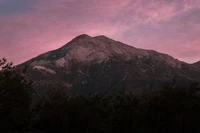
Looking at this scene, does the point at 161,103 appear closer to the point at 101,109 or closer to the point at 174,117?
the point at 174,117

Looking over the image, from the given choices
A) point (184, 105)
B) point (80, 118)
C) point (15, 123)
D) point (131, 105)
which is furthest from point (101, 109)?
point (15, 123)

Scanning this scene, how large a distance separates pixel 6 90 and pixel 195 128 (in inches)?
1028

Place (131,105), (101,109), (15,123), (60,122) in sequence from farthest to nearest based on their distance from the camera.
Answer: (101,109) → (131,105) → (60,122) → (15,123)

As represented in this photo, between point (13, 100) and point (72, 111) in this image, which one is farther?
point (72, 111)

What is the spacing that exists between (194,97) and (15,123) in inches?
954

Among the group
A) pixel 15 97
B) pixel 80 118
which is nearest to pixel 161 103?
pixel 80 118

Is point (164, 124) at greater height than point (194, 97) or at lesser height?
lesser

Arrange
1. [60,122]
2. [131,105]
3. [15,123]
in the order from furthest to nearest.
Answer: [131,105], [60,122], [15,123]

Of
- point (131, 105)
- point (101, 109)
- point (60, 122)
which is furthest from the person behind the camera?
point (101, 109)

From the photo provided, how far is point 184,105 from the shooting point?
1577 inches

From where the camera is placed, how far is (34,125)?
4006cm

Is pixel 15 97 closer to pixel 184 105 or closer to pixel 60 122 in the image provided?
pixel 60 122

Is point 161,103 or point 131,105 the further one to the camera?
point 131,105

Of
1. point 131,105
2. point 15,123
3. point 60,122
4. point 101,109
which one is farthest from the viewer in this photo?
point 101,109
